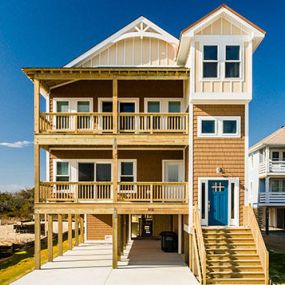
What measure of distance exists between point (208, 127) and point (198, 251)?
5.59m

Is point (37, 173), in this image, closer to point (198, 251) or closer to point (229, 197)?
point (198, 251)

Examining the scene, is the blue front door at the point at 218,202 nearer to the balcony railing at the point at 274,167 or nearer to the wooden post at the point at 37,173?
the wooden post at the point at 37,173

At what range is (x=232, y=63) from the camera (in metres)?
15.7

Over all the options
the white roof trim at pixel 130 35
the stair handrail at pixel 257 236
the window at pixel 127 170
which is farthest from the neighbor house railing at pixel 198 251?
the white roof trim at pixel 130 35

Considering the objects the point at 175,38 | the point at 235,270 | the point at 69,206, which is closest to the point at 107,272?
the point at 69,206


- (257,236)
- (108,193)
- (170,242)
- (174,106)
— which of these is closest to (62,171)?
(108,193)

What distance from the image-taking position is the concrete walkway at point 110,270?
527 inches

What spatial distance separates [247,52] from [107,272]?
1165cm

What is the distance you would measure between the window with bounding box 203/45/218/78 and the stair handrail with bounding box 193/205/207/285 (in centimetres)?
606

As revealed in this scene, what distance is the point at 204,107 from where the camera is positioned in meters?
15.9

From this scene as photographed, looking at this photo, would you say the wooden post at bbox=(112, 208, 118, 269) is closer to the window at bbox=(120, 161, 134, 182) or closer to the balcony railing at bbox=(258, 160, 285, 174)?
the window at bbox=(120, 161, 134, 182)

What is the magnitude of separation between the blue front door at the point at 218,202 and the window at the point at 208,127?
232cm

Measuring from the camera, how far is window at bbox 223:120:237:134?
625 inches

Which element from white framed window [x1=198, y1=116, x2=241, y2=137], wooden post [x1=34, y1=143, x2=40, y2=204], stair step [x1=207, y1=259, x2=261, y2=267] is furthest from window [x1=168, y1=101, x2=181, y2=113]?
stair step [x1=207, y1=259, x2=261, y2=267]
